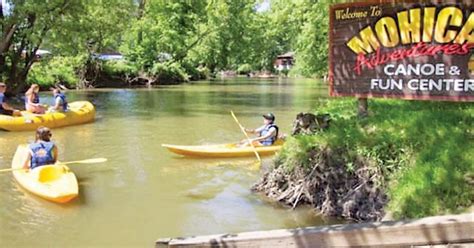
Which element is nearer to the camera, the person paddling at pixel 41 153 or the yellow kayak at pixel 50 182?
the yellow kayak at pixel 50 182

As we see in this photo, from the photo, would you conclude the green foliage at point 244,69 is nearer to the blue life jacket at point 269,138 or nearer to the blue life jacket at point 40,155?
the blue life jacket at point 269,138

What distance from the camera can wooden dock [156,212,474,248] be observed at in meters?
3.85

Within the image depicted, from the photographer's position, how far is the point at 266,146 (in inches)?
437

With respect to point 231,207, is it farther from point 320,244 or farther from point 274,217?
point 320,244

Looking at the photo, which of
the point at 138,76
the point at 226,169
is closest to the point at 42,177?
the point at 226,169

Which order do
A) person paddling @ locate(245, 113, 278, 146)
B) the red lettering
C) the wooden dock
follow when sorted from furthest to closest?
person paddling @ locate(245, 113, 278, 146) < the red lettering < the wooden dock

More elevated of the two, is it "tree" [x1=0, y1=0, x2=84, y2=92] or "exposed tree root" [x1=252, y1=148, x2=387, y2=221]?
"tree" [x1=0, y1=0, x2=84, y2=92]

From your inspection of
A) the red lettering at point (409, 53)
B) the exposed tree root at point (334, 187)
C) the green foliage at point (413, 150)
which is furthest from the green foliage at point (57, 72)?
the green foliage at point (413, 150)

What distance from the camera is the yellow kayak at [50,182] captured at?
741 cm

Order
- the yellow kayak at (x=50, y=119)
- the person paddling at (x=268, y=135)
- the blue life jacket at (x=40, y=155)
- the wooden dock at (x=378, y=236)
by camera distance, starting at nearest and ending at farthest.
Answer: the wooden dock at (x=378, y=236), the blue life jacket at (x=40, y=155), the person paddling at (x=268, y=135), the yellow kayak at (x=50, y=119)

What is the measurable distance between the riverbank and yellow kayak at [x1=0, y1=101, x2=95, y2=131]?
28.5 ft

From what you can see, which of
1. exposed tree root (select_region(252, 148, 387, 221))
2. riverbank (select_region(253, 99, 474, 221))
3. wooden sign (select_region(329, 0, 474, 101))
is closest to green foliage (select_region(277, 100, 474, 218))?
riverbank (select_region(253, 99, 474, 221))

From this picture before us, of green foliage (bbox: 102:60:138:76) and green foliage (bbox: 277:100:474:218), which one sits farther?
green foliage (bbox: 102:60:138:76)

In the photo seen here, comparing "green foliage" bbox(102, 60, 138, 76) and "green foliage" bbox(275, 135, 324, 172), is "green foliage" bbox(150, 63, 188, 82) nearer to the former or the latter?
"green foliage" bbox(102, 60, 138, 76)
